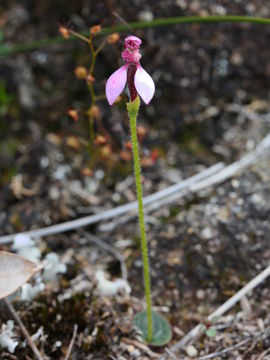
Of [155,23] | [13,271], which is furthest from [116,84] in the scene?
[155,23]

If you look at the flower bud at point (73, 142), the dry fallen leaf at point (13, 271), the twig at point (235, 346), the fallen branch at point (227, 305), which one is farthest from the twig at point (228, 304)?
the flower bud at point (73, 142)

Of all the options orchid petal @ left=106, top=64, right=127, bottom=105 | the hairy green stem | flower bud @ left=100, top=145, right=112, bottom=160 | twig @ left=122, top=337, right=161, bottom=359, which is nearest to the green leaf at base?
twig @ left=122, top=337, right=161, bottom=359

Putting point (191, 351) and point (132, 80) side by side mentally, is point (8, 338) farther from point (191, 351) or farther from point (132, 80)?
point (132, 80)

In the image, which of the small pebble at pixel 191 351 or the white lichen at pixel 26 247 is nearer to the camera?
the small pebble at pixel 191 351

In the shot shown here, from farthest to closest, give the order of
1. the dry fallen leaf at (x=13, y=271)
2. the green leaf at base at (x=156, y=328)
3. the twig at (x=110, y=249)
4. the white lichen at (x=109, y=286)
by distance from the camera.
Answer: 1. the twig at (x=110, y=249)
2. the white lichen at (x=109, y=286)
3. the green leaf at base at (x=156, y=328)
4. the dry fallen leaf at (x=13, y=271)

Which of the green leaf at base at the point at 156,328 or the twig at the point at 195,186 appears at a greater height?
the twig at the point at 195,186

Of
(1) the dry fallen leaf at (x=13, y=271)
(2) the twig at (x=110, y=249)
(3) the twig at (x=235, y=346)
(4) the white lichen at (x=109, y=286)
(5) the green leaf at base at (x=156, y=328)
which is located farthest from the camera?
(2) the twig at (x=110, y=249)

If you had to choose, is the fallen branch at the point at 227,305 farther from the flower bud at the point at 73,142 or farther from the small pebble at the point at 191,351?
the flower bud at the point at 73,142

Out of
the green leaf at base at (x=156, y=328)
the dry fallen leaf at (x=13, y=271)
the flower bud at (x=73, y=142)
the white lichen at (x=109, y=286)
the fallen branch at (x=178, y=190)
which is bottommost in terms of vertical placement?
the green leaf at base at (x=156, y=328)
